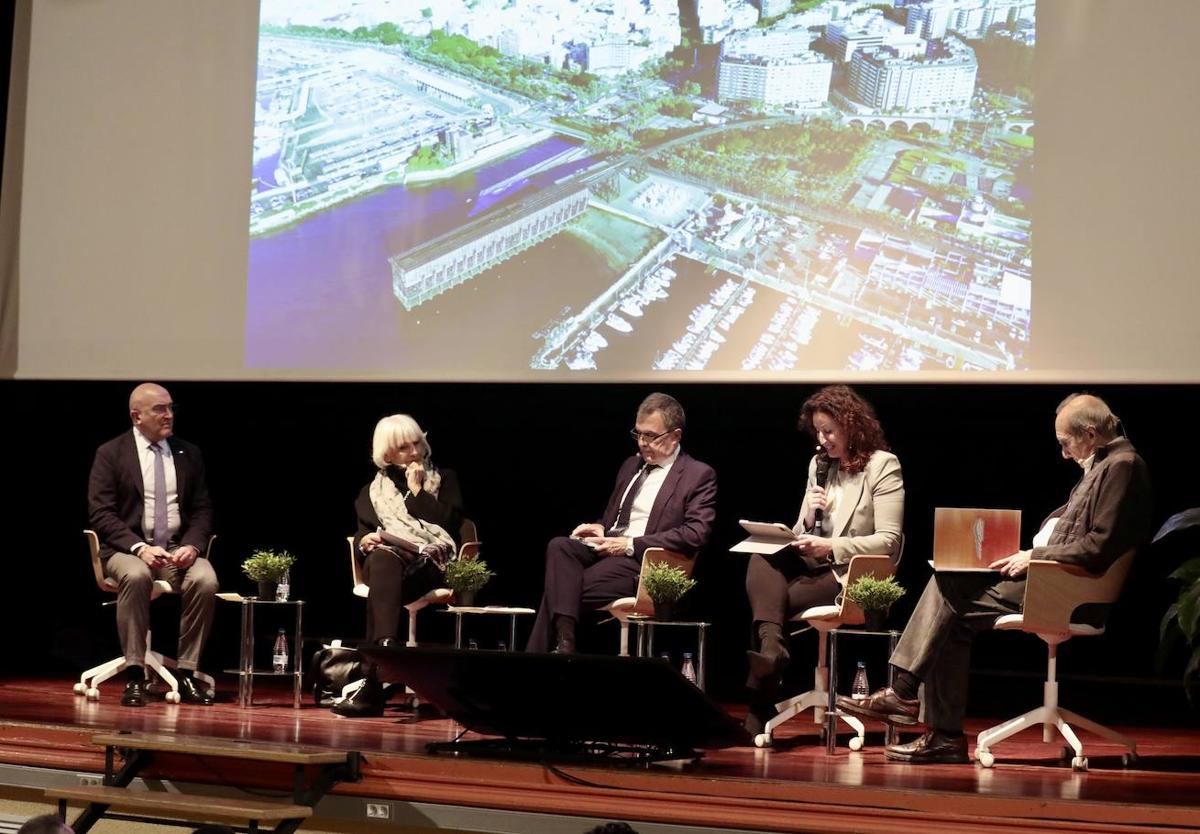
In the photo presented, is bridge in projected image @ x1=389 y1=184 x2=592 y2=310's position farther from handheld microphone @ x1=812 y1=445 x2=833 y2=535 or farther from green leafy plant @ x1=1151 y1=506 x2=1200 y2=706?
green leafy plant @ x1=1151 y1=506 x2=1200 y2=706

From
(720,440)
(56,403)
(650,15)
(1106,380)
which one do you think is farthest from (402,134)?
(1106,380)

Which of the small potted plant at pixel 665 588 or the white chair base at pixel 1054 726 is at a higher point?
the small potted plant at pixel 665 588

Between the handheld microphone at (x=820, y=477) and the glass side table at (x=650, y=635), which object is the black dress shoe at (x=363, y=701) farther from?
the handheld microphone at (x=820, y=477)

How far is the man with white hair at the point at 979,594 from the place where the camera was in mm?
4383

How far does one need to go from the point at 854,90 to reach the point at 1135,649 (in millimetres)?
2551

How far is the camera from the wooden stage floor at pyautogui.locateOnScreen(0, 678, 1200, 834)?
11.9 feet

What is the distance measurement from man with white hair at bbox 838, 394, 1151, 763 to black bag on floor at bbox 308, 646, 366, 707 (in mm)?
1877

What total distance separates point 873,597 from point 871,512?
1.78ft

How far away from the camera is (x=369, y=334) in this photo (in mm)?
6141

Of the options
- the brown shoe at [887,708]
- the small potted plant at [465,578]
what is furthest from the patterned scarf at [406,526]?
the brown shoe at [887,708]

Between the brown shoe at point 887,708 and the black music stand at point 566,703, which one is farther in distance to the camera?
the brown shoe at point 887,708

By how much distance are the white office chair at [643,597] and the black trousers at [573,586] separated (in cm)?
4

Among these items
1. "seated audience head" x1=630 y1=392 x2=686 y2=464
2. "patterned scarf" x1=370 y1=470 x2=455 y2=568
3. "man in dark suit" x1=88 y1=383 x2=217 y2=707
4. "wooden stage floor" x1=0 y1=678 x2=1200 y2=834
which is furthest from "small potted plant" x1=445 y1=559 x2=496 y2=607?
"man in dark suit" x1=88 y1=383 x2=217 y2=707

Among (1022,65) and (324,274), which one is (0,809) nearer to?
(324,274)
